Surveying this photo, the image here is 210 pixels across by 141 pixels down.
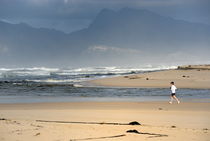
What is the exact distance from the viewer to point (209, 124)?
13.1 metres

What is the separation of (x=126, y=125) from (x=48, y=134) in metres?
2.72

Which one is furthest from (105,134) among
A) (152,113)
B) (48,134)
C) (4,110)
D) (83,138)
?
(4,110)

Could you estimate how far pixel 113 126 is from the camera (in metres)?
12.5

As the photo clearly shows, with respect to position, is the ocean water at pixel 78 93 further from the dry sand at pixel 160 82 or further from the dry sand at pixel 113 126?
the dry sand at pixel 113 126

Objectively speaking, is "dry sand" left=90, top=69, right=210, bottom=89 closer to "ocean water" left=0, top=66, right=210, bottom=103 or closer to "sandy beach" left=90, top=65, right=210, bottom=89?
"sandy beach" left=90, top=65, right=210, bottom=89

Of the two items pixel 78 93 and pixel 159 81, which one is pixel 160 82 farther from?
pixel 78 93

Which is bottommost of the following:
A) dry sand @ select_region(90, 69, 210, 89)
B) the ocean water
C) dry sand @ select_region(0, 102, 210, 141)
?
dry sand @ select_region(0, 102, 210, 141)

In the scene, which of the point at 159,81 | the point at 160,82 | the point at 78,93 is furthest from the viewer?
the point at 159,81

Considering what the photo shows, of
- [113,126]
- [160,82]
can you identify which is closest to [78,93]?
[160,82]

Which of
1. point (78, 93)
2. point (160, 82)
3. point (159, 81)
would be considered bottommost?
point (78, 93)

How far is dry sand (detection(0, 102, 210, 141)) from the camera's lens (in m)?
10.8

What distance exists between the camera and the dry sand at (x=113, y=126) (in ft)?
35.4

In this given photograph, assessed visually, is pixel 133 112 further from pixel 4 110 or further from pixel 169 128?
pixel 4 110

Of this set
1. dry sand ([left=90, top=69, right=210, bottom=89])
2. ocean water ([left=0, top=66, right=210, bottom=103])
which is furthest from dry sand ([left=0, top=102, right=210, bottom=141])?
dry sand ([left=90, top=69, right=210, bottom=89])
